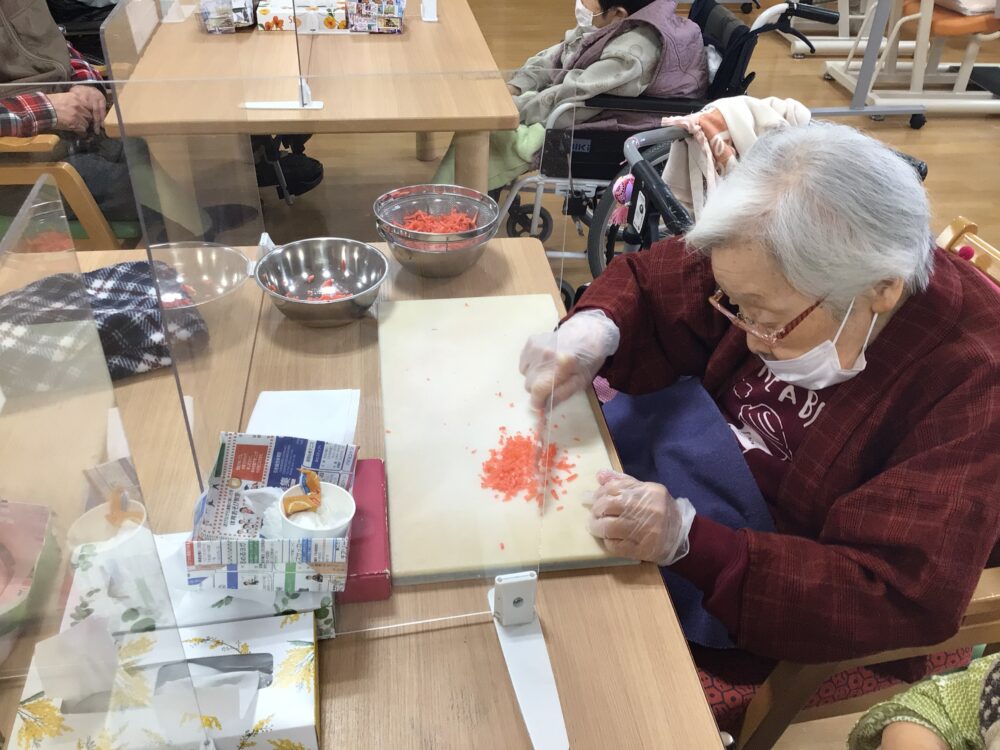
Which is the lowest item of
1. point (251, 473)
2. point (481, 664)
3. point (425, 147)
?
point (481, 664)

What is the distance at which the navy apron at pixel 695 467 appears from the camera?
3.58ft

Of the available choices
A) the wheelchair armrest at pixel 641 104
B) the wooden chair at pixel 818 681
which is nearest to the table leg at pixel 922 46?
the wheelchair armrest at pixel 641 104

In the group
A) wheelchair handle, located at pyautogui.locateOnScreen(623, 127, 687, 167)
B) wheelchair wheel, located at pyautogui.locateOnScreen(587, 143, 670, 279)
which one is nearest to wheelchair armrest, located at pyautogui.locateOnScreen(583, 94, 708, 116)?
wheelchair wheel, located at pyautogui.locateOnScreen(587, 143, 670, 279)

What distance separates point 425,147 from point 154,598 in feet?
2.56

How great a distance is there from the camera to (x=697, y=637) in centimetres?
106

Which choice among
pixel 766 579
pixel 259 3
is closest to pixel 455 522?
pixel 766 579

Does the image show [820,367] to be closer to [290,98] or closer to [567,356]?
[567,356]

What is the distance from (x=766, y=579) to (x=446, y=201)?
2.38ft

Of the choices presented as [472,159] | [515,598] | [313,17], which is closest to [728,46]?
[313,17]

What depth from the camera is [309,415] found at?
1119 millimetres

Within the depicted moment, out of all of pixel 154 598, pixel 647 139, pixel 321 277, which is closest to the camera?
pixel 154 598

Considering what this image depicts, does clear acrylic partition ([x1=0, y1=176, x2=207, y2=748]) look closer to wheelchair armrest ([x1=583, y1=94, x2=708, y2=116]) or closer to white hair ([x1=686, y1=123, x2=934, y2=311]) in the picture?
white hair ([x1=686, y1=123, x2=934, y2=311])

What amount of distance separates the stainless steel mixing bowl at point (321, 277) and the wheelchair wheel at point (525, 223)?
0.72ft

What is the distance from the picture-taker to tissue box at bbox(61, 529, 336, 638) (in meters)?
0.62
